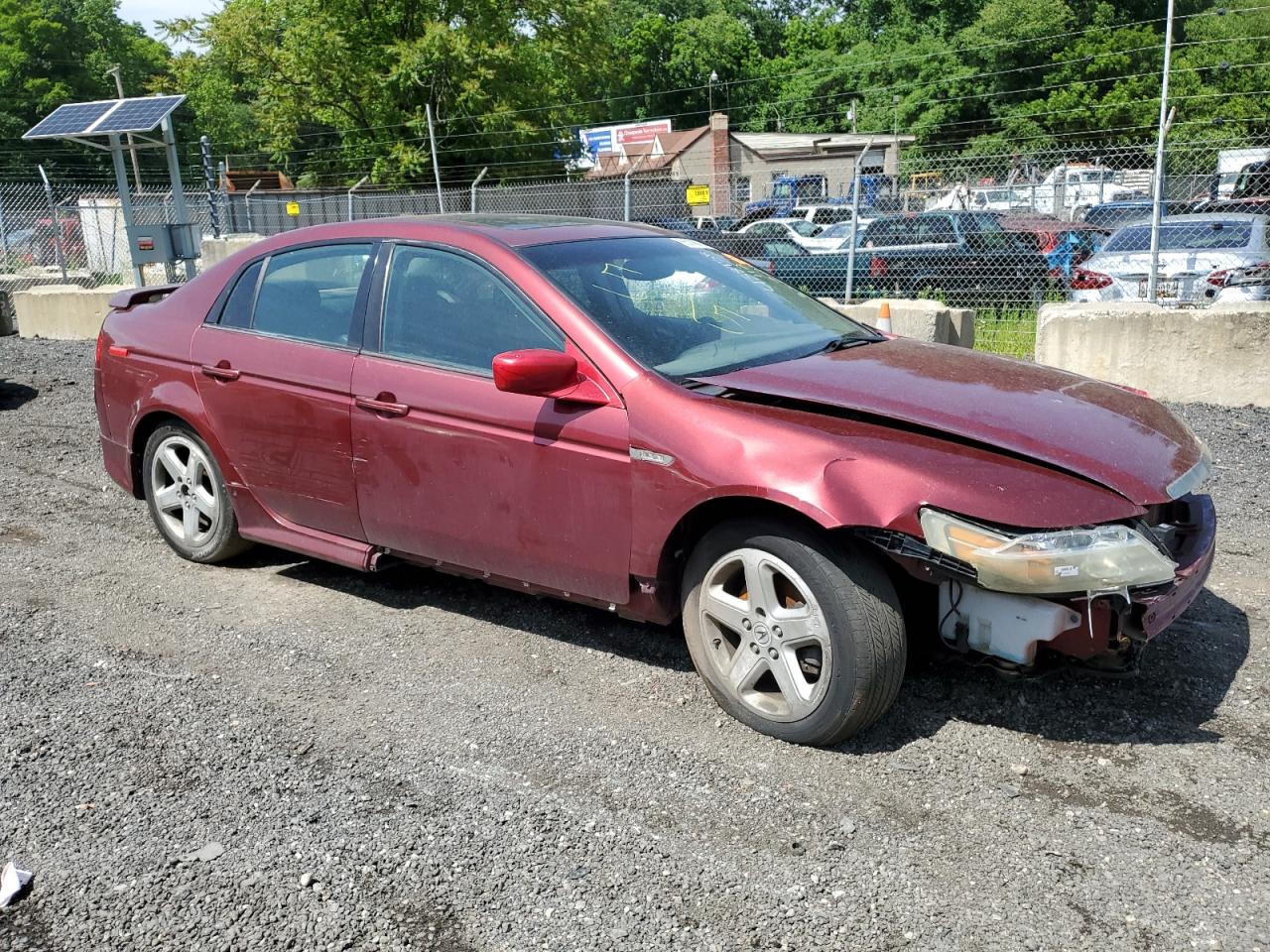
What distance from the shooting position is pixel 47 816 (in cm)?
327

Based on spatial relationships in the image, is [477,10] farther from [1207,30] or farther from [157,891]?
[1207,30]

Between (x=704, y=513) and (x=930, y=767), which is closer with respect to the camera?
(x=930, y=767)

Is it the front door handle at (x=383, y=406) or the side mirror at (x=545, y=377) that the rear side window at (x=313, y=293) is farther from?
the side mirror at (x=545, y=377)

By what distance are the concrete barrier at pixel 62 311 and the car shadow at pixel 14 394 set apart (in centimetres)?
337

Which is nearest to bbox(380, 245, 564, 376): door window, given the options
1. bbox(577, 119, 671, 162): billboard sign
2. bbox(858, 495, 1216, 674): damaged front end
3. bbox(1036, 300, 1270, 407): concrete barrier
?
bbox(858, 495, 1216, 674): damaged front end

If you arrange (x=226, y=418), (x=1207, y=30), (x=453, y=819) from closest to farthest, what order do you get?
(x=453, y=819) < (x=226, y=418) < (x=1207, y=30)

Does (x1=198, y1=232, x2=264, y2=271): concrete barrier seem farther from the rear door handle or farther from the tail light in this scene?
the rear door handle

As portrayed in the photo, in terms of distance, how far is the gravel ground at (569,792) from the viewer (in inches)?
108

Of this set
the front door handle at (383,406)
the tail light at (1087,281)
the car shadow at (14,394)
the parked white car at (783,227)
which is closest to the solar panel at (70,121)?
the car shadow at (14,394)

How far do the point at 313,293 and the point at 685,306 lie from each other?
163 cm

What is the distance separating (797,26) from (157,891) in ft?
298

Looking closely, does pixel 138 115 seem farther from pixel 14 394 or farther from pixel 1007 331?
pixel 1007 331

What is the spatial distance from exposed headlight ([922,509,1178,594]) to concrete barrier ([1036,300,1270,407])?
574cm

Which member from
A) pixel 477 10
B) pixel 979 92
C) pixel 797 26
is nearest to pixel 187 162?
pixel 477 10
